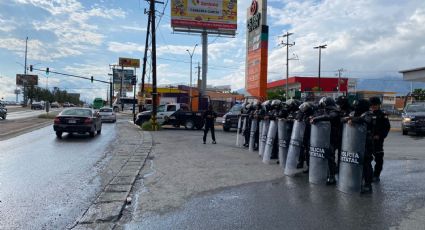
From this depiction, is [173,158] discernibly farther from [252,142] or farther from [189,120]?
[189,120]

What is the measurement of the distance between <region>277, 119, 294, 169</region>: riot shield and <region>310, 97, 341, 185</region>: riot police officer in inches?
60.2

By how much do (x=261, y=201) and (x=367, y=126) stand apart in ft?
8.01

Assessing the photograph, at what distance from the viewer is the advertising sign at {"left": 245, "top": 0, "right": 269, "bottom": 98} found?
103 ft

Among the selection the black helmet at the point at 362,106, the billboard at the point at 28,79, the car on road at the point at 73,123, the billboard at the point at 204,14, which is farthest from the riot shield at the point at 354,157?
the billboard at the point at 28,79

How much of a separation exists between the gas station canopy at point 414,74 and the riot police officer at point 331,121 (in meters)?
35.4

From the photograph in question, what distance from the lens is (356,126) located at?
7.35 meters

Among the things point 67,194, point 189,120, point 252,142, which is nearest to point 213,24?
point 189,120

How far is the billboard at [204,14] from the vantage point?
45781 mm

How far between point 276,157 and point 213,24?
37.1 m

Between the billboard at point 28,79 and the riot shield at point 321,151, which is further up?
the billboard at point 28,79

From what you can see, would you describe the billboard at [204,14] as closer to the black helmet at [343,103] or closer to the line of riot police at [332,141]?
the line of riot police at [332,141]

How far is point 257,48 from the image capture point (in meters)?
32.3

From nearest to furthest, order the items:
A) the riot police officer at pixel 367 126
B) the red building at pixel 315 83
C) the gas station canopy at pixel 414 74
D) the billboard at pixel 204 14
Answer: the riot police officer at pixel 367 126, the gas station canopy at pixel 414 74, the billboard at pixel 204 14, the red building at pixel 315 83

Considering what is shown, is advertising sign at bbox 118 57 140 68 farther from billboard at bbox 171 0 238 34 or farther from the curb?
the curb
